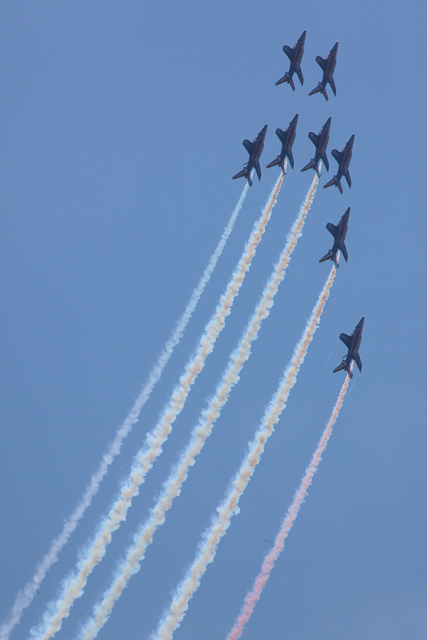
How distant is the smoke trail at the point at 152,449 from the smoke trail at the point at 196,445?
1.57 meters

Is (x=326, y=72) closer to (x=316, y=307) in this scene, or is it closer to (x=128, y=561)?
(x=316, y=307)

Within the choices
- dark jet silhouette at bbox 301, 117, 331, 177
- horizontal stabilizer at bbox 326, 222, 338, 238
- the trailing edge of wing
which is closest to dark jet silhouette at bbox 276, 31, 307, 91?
dark jet silhouette at bbox 301, 117, 331, 177

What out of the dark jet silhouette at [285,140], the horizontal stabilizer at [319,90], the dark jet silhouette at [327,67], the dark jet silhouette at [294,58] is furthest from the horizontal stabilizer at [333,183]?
the dark jet silhouette at [294,58]

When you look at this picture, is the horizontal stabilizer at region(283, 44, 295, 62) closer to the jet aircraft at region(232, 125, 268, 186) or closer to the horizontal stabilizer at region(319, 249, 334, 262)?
the jet aircraft at region(232, 125, 268, 186)

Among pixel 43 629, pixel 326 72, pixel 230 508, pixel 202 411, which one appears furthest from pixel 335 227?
pixel 43 629

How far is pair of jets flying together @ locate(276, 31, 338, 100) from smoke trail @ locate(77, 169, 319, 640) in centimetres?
876

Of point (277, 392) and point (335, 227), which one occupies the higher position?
point (335, 227)

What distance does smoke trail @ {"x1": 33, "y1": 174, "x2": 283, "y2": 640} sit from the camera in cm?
5269

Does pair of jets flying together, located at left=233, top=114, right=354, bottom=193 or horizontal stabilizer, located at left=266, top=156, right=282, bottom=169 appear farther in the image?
horizontal stabilizer, located at left=266, top=156, right=282, bottom=169

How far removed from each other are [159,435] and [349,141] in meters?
28.3

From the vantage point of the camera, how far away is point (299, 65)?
226 ft

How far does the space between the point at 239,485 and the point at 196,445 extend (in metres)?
3.87

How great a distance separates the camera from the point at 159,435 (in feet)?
188

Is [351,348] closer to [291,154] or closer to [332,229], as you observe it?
[332,229]
